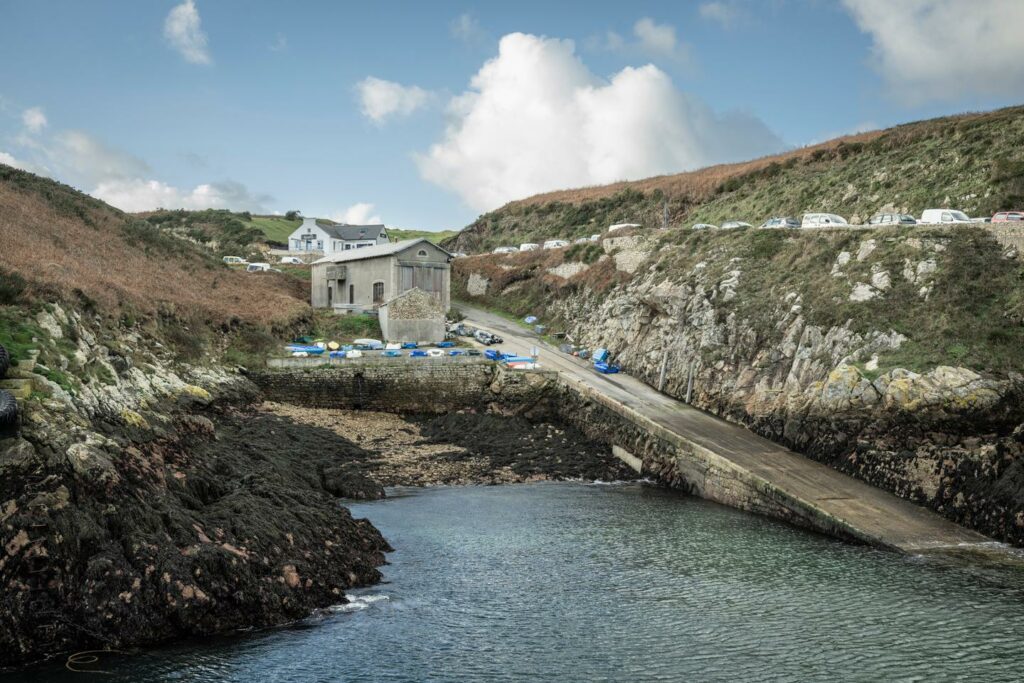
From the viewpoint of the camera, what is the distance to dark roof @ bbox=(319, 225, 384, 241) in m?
102

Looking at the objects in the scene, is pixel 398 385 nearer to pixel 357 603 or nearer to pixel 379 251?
pixel 379 251

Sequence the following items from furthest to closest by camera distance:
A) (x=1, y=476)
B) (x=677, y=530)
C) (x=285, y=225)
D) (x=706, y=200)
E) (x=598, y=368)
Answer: (x=285, y=225)
(x=706, y=200)
(x=598, y=368)
(x=677, y=530)
(x=1, y=476)

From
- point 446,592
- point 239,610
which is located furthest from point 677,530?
point 239,610

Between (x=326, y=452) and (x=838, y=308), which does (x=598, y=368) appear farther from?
(x=326, y=452)

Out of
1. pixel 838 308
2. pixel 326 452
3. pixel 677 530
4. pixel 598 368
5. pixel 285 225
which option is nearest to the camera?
pixel 677 530

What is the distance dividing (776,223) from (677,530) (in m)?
32.8

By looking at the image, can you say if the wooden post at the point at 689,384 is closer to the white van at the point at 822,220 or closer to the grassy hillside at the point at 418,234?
the white van at the point at 822,220

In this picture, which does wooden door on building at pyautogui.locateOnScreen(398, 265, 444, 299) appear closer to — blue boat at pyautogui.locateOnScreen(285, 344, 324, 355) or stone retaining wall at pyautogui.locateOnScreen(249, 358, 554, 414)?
blue boat at pyautogui.locateOnScreen(285, 344, 324, 355)

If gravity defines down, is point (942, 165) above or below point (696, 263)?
Result: above

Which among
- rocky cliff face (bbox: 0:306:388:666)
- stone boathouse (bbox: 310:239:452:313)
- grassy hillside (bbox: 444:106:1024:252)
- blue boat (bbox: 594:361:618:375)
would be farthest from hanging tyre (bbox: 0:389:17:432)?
grassy hillside (bbox: 444:106:1024:252)

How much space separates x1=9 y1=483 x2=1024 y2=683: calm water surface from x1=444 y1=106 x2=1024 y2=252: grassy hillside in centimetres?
3533

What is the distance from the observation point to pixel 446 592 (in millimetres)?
20938

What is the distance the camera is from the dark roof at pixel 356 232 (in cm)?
10212

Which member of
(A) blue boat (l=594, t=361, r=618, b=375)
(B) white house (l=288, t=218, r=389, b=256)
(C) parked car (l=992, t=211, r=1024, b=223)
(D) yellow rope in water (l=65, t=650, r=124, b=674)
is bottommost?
(D) yellow rope in water (l=65, t=650, r=124, b=674)
